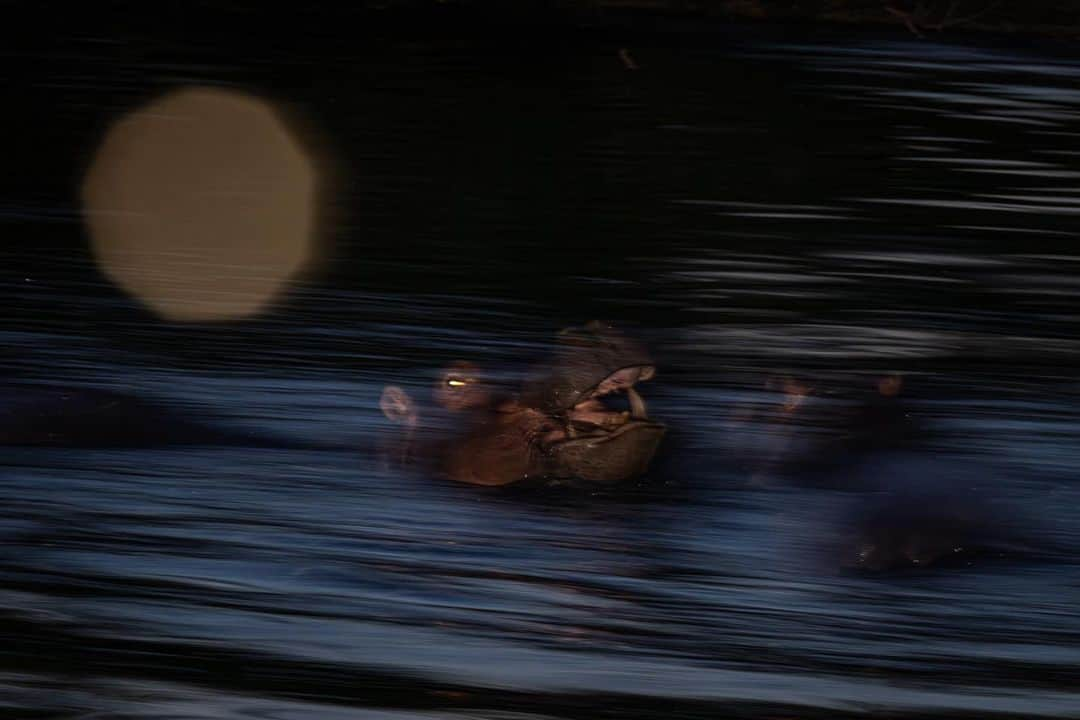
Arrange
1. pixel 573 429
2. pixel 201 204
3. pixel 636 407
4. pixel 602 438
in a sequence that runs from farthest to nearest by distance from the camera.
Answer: pixel 201 204 → pixel 636 407 → pixel 602 438 → pixel 573 429

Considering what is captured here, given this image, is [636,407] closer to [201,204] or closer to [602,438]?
[602,438]

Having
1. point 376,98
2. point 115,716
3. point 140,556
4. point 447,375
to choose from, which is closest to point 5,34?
point 376,98

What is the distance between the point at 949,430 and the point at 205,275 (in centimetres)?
659

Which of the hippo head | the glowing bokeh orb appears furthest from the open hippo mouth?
the glowing bokeh orb

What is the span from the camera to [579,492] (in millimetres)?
8992

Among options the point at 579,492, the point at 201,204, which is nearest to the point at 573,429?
the point at 579,492

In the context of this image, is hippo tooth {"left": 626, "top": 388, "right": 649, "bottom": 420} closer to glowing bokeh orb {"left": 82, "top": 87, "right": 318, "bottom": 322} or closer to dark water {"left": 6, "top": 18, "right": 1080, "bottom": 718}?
dark water {"left": 6, "top": 18, "right": 1080, "bottom": 718}

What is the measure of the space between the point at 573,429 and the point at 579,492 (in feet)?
0.98

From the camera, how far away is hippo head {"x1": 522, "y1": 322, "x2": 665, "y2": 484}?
8.96m

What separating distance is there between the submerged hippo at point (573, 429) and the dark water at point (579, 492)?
Result: 0.14 m

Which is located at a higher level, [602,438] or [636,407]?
[636,407]

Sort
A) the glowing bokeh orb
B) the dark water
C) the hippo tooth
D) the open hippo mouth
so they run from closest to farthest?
the dark water, the open hippo mouth, the hippo tooth, the glowing bokeh orb

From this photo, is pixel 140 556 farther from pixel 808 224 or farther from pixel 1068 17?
pixel 1068 17

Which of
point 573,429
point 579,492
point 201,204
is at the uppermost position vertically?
point 201,204
